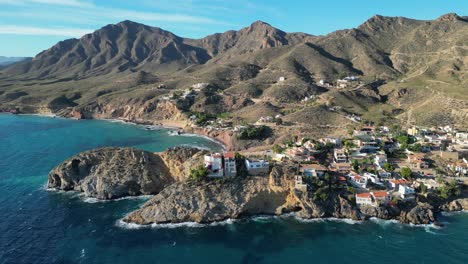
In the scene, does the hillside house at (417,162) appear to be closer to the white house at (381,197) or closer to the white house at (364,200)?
the white house at (381,197)

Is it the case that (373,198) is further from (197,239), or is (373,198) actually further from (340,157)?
(197,239)

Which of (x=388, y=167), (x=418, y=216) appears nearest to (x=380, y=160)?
(x=388, y=167)

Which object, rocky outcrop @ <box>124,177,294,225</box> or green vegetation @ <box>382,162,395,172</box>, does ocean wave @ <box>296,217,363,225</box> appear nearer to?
rocky outcrop @ <box>124,177,294,225</box>

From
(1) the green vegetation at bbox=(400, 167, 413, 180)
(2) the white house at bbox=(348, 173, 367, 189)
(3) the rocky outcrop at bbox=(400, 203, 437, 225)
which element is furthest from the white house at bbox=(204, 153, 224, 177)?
(1) the green vegetation at bbox=(400, 167, 413, 180)

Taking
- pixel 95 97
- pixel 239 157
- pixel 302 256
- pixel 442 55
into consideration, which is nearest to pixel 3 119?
pixel 95 97

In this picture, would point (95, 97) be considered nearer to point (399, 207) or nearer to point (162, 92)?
point (162, 92)

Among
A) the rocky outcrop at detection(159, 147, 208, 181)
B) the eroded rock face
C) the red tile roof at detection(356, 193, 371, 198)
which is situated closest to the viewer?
the red tile roof at detection(356, 193, 371, 198)
